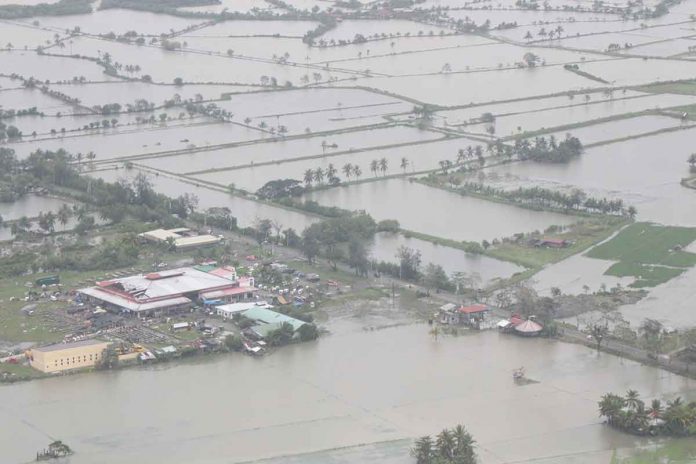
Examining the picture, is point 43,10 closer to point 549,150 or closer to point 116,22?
point 116,22

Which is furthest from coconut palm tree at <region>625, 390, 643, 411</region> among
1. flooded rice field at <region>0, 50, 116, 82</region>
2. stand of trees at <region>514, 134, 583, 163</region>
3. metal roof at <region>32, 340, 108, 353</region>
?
flooded rice field at <region>0, 50, 116, 82</region>

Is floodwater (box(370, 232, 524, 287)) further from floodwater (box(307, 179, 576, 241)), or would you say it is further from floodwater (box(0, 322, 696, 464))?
floodwater (box(0, 322, 696, 464))

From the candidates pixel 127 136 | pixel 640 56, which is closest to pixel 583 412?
pixel 127 136

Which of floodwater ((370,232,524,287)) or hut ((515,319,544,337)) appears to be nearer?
hut ((515,319,544,337))

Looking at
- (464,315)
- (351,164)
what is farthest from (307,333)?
(351,164)

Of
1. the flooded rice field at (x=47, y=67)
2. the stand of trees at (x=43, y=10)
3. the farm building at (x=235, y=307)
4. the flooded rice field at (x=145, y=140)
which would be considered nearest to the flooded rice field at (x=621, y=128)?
the flooded rice field at (x=145, y=140)
